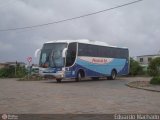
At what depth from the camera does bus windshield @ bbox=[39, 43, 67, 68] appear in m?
30.1

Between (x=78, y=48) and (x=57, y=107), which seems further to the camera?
(x=78, y=48)

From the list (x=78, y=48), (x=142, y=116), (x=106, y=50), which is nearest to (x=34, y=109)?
(x=142, y=116)

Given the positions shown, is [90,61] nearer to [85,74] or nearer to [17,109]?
[85,74]

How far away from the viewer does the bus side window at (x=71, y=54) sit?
30400 mm

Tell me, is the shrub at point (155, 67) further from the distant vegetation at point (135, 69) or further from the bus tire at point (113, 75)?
the distant vegetation at point (135, 69)

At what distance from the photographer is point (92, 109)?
12.5 m

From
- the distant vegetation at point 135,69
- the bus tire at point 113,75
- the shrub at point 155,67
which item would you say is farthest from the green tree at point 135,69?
the shrub at point 155,67

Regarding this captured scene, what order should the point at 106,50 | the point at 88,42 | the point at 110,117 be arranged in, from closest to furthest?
1. the point at 110,117
2. the point at 88,42
3. the point at 106,50

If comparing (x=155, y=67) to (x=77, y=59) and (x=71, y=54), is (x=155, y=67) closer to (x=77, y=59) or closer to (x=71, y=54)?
(x=77, y=59)

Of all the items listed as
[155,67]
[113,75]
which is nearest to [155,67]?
[155,67]

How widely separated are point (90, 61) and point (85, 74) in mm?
1320

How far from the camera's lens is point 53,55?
30266 mm

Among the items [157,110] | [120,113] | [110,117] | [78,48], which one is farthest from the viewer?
[78,48]

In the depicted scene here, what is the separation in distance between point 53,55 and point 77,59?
2249mm
